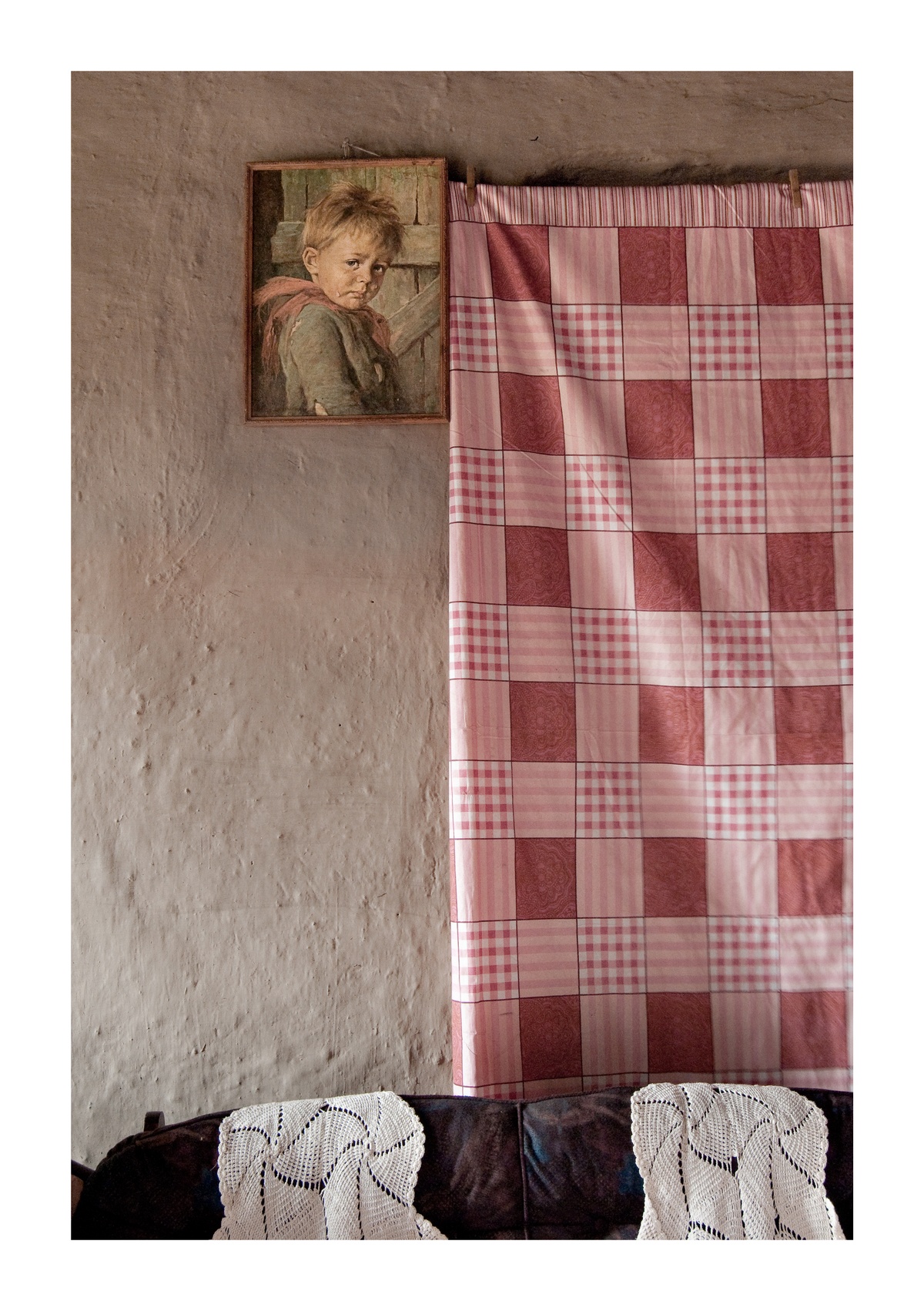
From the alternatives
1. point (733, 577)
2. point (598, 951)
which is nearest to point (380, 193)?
point (733, 577)

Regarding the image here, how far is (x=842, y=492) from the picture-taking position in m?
1.78

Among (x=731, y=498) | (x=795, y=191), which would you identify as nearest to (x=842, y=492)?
(x=731, y=498)

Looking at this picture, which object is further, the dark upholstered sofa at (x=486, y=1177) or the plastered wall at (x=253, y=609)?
the plastered wall at (x=253, y=609)

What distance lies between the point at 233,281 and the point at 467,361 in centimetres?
50

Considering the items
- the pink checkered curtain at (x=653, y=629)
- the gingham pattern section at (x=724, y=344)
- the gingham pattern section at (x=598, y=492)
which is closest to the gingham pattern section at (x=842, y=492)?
the pink checkered curtain at (x=653, y=629)

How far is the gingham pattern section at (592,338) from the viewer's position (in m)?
1.79

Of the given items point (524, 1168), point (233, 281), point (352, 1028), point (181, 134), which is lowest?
point (524, 1168)

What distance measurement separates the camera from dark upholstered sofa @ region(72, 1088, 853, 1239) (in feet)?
4.47

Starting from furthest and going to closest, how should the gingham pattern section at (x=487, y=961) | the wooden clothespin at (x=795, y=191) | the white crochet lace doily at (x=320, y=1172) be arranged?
the wooden clothespin at (x=795, y=191) → the gingham pattern section at (x=487, y=961) → the white crochet lace doily at (x=320, y=1172)

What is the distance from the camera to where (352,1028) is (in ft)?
5.73

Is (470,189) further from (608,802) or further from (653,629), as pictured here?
(608,802)

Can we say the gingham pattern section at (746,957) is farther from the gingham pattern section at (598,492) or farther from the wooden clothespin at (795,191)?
the wooden clothespin at (795,191)

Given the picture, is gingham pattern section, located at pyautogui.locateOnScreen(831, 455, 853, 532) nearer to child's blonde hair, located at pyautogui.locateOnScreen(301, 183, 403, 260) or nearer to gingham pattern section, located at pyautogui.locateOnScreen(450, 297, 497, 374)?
gingham pattern section, located at pyautogui.locateOnScreen(450, 297, 497, 374)

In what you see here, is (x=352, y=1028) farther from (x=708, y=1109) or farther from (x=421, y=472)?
(x=421, y=472)
